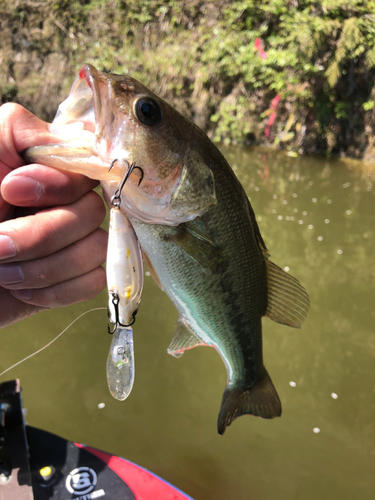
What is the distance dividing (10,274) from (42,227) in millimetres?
164

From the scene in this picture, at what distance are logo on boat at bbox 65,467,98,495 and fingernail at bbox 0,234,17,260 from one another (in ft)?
5.88

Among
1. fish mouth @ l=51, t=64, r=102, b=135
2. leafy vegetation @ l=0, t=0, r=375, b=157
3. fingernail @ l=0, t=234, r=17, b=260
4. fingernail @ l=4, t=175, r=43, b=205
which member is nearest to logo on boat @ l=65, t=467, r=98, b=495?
fingernail @ l=0, t=234, r=17, b=260

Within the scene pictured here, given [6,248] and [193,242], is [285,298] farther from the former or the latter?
[6,248]

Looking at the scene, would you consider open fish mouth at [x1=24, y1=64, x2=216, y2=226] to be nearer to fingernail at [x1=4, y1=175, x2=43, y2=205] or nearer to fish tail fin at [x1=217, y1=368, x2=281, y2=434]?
fingernail at [x1=4, y1=175, x2=43, y2=205]

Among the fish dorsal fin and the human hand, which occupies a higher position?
the human hand

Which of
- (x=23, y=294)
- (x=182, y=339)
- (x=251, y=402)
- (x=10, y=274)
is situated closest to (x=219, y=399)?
(x=251, y=402)

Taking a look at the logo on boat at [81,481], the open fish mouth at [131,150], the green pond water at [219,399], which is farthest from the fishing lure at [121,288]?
the green pond water at [219,399]

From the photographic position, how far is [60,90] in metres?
11.3

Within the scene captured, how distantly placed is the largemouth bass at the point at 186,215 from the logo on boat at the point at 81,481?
4.18ft

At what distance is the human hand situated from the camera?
104cm

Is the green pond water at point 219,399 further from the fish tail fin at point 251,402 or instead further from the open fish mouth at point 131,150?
the open fish mouth at point 131,150

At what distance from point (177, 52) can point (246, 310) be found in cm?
1090

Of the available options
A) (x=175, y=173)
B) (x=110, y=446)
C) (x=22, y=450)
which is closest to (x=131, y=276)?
(x=175, y=173)

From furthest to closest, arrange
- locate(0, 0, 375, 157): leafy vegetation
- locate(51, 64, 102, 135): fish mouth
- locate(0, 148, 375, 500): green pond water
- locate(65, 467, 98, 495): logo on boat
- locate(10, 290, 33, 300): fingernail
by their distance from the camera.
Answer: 1. locate(0, 0, 375, 157): leafy vegetation
2. locate(0, 148, 375, 500): green pond water
3. locate(65, 467, 98, 495): logo on boat
4. locate(10, 290, 33, 300): fingernail
5. locate(51, 64, 102, 135): fish mouth
